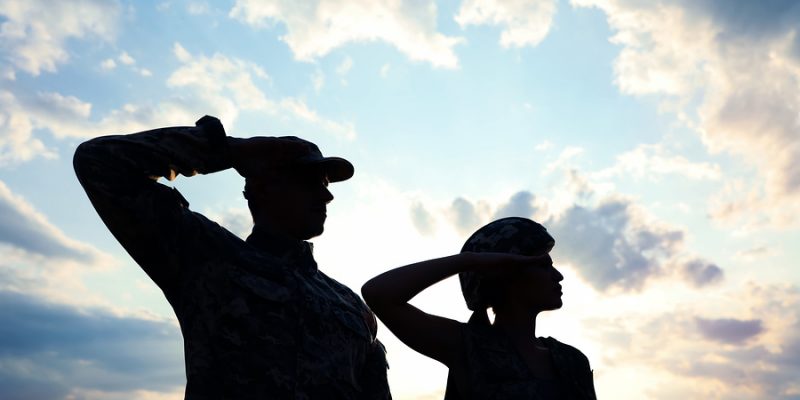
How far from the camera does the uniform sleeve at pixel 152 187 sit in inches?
190

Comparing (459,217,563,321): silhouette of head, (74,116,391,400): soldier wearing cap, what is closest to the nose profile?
(459,217,563,321): silhouette of head

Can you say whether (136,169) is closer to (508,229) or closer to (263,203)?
(263,203)

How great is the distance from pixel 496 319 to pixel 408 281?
84 cm

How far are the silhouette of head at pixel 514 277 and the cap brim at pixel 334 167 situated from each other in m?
1.23

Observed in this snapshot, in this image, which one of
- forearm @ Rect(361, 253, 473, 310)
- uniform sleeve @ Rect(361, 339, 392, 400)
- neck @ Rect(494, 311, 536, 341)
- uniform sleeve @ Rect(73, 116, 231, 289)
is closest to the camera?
forearm @ Rect(361, 253, 473, 310)

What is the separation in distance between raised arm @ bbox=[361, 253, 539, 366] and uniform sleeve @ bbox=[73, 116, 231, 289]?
1.37 metres

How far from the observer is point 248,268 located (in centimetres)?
523

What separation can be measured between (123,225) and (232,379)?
3.95 feet

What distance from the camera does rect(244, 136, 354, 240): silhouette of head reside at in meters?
5.61

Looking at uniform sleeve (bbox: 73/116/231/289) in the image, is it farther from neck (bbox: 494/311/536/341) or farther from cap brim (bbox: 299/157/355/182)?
neck (bbox: 494/311/536/341)

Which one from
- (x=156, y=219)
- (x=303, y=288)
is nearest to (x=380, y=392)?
(x=303, y=288)

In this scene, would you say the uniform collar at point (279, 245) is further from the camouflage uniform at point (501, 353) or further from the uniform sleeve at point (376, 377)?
the camouflage uniform at point (501, 353)

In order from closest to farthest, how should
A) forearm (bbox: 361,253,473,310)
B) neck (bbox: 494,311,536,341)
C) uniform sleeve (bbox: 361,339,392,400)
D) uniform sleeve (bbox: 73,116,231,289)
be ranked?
forearm (bbox: 361,253,473,310)
uniform sleeve (bbox: 73,116,231,289)
neck (bbox: 494,311,536,341)
uniform sleeve (bbox: 361,339,392,400)

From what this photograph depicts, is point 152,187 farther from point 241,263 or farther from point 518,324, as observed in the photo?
point 518,324
